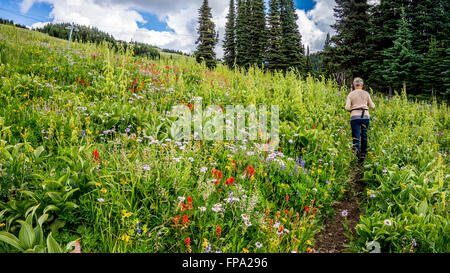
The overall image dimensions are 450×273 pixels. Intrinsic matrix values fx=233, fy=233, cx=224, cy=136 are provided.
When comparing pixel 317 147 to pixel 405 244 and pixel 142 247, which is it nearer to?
pixel 405 244

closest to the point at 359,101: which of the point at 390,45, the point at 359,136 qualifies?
the point at 359,136

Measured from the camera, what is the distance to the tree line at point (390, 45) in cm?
2345

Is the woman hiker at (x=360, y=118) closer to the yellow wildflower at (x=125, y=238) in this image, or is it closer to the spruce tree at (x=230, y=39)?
the yellow wildflower at (x=125, y=238)

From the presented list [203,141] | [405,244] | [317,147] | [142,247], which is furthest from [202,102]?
[405,244]

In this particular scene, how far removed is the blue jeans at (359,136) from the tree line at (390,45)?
19.9 m

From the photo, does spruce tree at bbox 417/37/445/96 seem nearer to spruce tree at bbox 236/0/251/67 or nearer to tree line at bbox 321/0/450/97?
tree line at bbox 321/0/450/97

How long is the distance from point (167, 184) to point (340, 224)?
2.68m

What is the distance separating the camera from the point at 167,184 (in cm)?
278

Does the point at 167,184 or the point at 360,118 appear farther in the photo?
the point at 360,118

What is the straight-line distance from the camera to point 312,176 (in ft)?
14.0

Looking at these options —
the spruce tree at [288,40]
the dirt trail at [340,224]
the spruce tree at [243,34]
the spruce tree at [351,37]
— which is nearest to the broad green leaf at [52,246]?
the dirt trail at [340,224]

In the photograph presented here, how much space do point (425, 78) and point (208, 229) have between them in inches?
1230

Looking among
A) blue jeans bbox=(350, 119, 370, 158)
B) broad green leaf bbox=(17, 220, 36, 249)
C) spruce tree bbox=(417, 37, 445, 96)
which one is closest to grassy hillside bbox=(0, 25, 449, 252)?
broad green leaf bbox=(17, 220, 36, 249)

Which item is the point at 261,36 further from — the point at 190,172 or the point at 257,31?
the point at 190,172
